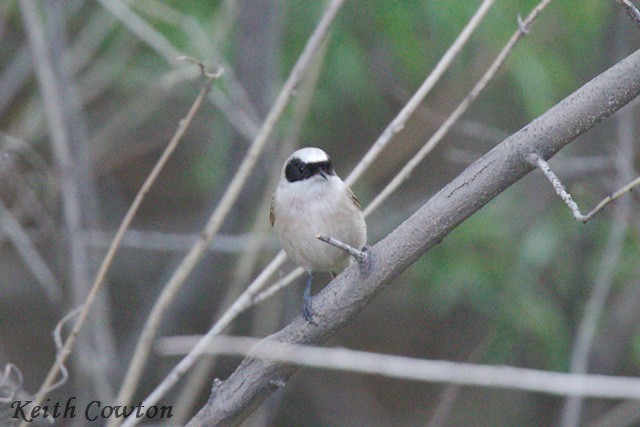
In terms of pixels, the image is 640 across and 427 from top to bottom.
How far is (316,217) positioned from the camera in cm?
291

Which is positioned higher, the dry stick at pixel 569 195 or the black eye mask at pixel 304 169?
the black eye mask at pixel 304 169

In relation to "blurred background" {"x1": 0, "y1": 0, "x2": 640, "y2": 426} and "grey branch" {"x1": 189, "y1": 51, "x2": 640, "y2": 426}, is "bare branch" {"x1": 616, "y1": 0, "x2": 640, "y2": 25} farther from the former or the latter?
"blurred background" {"x1": 0, "y1": 0, "x2": 640, "y2": 426}

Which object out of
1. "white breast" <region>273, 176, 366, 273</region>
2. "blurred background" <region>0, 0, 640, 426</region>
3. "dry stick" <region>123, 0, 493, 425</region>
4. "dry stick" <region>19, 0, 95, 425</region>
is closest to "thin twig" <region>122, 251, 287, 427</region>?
"dry stick" <region>123, 0, 493, 425</region>

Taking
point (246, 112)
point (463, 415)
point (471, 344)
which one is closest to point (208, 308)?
point (246, 112)

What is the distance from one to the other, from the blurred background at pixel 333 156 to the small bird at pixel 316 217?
1.66 ft

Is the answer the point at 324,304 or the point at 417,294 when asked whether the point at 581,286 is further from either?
the point at 324,304

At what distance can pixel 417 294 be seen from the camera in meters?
4.79

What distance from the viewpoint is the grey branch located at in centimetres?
171

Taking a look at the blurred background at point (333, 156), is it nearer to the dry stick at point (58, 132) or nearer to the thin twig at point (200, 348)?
the dry stick at point (58, 132)

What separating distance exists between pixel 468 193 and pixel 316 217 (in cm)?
115

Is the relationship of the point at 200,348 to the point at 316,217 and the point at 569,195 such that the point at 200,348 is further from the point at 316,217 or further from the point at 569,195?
the point at 569,195

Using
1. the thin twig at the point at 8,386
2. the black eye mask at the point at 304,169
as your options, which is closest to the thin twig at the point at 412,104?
the black eye mask at the point at 304,169

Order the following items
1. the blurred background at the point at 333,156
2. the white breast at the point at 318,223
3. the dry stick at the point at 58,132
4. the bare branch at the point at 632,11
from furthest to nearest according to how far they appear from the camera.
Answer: the blurred background at the point at 333,156, the dry stick at the point at 58,132, the white breast at the point at 318,223, the bare branch at the point at 632,11

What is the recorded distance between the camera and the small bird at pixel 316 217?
9.45ft
